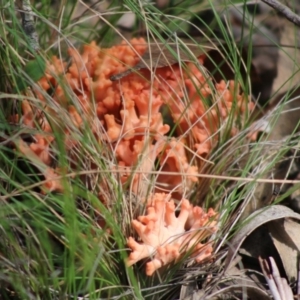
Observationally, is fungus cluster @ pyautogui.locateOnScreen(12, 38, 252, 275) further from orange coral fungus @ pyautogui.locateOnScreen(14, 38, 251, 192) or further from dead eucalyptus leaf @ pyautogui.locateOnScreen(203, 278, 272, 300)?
dead eucalyptus leaf @ pyautogui.locateOnScreen(203, 278, 272, 300)

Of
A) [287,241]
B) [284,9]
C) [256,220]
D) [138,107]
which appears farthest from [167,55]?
[287,241]

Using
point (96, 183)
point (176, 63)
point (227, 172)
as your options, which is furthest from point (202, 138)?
point (96, 183)

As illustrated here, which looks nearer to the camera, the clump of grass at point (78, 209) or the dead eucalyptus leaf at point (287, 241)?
the clump of grass at point (78, 209)

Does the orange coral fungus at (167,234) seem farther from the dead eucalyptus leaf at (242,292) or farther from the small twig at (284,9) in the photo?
the small twig at (284,9)

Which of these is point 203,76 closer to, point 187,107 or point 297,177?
point 187,107

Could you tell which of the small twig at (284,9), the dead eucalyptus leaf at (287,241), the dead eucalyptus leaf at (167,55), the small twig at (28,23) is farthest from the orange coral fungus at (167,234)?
the small twig at (284,9)

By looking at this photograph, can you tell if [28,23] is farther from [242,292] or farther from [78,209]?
[242,292]
